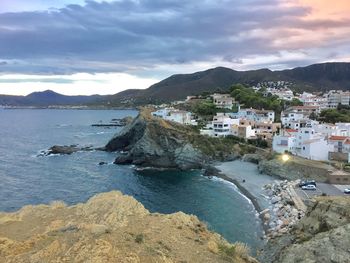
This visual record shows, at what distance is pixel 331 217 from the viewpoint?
2591cm

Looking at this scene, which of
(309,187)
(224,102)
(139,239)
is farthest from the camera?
(224,102)

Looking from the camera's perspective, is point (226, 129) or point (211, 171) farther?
point (226, 129)

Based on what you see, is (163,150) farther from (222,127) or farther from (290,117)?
(290,117)

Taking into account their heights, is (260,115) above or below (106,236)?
below

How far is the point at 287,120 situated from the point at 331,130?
21.0 meters

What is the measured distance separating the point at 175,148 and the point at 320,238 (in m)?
57.0

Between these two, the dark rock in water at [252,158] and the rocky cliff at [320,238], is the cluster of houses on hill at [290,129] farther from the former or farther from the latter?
the rocky cliff at [320,238]

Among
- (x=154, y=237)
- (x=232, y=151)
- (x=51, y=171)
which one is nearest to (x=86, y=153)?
(x=51, y=171)

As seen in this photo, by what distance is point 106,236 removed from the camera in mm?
16875

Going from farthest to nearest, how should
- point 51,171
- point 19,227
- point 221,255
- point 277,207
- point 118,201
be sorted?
1. point 51,171
2. point 277,207
3. point 118,201
4. point 19,227
5. point 221,255

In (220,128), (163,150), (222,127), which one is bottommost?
(163,150)

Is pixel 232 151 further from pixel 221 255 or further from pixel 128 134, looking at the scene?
pixel 221 255

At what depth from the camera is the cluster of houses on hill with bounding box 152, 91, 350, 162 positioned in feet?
232

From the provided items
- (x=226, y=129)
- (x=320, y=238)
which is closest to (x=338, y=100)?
(x=226, y=129)
